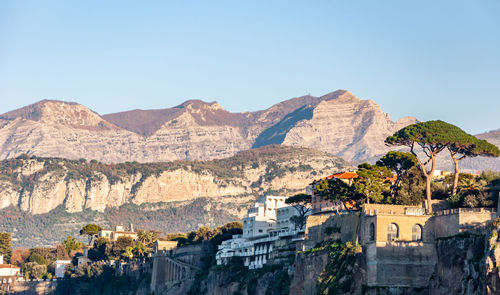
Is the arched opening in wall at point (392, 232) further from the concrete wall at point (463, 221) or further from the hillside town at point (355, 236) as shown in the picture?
the concrete wall at point (463, 221)

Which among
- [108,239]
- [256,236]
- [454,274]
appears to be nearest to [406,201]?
[454,274]

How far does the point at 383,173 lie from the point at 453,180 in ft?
27.5

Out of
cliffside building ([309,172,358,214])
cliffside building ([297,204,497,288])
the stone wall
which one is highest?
cliffside building ([309,172,358,214])

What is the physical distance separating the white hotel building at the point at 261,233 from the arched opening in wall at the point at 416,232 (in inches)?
1236

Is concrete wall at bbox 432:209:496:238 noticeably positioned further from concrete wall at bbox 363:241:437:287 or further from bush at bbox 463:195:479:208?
bush at bbox 463:195:479:208

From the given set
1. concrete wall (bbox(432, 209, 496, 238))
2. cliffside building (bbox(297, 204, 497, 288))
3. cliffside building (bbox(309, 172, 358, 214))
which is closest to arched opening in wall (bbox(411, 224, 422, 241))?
cliffside building (bbox(297, 204, 497, 288))

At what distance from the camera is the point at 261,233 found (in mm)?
141625

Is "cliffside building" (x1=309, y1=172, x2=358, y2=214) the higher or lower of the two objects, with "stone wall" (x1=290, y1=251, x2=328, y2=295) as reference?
higher

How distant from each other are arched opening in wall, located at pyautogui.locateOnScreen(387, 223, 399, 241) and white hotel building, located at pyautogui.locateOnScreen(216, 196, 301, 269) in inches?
1202

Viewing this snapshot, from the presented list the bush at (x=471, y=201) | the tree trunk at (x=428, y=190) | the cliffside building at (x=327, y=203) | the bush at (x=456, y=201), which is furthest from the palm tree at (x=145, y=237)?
the bush at (x=471, y=201)

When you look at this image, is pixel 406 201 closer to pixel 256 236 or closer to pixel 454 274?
pixel 454 274

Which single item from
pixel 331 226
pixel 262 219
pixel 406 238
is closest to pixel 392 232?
pixel 406 238

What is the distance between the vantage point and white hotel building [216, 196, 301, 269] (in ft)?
427

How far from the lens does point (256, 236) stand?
140500 mm
